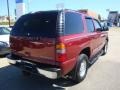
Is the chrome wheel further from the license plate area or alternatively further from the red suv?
the license plate area

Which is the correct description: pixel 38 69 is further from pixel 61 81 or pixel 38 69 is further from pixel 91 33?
pixel 91 33

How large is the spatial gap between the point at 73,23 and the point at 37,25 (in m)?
0.94

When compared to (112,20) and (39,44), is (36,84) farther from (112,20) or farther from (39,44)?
(112,20)

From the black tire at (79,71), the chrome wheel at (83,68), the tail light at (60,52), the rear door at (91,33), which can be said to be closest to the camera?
the tail light at (60,52)

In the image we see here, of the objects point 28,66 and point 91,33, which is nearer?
point 28,66

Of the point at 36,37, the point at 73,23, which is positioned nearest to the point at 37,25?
the point at 36,37

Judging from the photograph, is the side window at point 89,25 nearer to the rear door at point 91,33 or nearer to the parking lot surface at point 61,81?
the rear door at point 91,33

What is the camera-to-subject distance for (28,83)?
5969mm

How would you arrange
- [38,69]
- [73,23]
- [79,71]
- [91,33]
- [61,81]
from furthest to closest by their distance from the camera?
[91,33], [61,81], [79,71], [73,23], [38,69]

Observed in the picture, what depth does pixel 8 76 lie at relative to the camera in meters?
6.62

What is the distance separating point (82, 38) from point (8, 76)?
2623 mm

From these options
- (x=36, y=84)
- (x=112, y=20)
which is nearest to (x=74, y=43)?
(x=36, y=84)

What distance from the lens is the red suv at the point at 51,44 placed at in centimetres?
479

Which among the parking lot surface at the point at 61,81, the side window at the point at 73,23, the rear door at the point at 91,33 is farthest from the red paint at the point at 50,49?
the parking lot surface at the point at 61,81
